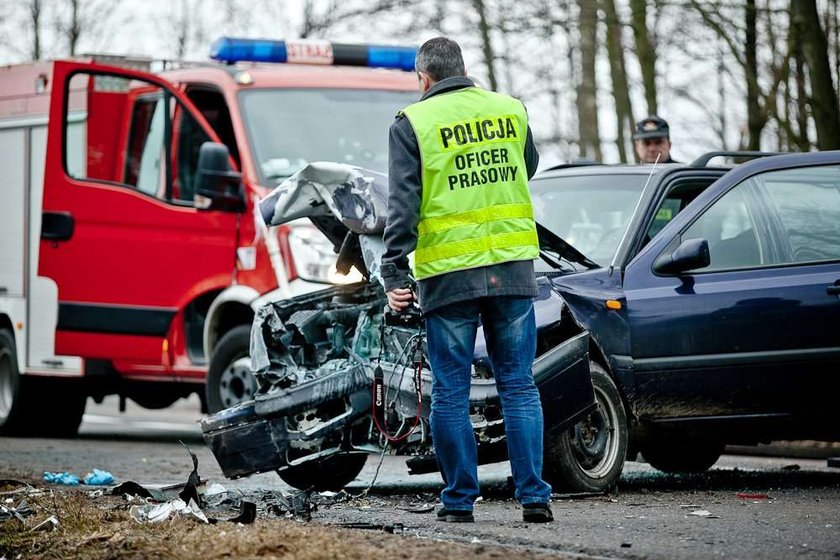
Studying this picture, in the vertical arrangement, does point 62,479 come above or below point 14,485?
below

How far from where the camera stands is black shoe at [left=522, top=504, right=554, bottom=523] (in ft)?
20.7

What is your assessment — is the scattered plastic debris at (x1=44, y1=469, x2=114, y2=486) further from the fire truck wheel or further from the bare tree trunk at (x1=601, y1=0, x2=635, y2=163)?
the bare tree trunk at (x1=601, y1=0, x2=635, y2=163)

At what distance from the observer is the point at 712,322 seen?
775 cm

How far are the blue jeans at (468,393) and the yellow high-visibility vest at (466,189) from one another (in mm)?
204

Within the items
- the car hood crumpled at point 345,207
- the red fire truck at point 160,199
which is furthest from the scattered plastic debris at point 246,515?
the red fire truck at point 160,199

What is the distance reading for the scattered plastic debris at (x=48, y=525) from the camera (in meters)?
6.20

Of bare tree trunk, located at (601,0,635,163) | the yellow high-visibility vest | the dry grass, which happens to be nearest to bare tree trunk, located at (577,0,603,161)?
bare tree trunk, located at (601,0,635,163)

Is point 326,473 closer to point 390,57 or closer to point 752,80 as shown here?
point 390,57

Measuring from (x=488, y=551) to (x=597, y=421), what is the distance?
2.45m

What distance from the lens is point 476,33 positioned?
2397 cm

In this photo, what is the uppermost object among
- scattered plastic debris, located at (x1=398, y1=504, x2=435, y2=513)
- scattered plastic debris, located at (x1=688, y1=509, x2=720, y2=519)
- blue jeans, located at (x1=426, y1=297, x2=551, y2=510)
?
blue jeans, located at (x1=426, y1=297, x2=551, y2=510)

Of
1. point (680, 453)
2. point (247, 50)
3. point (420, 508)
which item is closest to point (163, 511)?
point (420, 508)

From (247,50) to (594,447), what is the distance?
5634 mm

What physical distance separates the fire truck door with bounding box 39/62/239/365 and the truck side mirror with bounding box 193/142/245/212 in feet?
0.36
